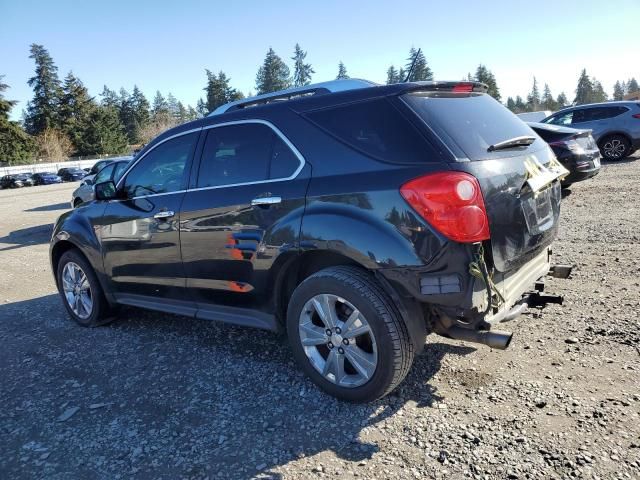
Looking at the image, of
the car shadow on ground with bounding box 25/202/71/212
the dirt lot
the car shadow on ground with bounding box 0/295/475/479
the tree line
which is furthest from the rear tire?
the tree line

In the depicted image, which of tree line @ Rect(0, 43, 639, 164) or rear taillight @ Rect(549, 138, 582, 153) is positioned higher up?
tree line @ Rect(0, 43, 639, 164)

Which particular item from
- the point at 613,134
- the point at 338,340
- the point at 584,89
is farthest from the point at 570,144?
the point at 584,89

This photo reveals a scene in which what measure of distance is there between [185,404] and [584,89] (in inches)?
4766

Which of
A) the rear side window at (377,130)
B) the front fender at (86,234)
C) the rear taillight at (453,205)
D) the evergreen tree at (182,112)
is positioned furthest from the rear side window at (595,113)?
the evergreen tree at (182,112)

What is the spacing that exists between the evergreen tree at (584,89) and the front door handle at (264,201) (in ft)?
383

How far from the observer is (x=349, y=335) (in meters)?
2.98

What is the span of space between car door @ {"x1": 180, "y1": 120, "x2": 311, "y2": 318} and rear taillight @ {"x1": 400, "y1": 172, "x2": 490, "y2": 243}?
0.82m

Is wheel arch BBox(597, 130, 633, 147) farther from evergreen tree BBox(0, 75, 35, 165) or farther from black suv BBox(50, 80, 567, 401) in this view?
evergreen tree BBox(0, 75, 35, 165)

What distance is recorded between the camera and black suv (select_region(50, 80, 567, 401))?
105 inches

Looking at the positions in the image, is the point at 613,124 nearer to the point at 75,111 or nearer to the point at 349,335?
the point at 349,335

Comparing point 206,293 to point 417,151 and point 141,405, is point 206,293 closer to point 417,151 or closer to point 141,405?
point 141,405

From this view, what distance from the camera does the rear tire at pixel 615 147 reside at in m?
14.1

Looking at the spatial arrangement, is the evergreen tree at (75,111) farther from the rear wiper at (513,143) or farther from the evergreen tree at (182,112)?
the rear wiper at (513,143)

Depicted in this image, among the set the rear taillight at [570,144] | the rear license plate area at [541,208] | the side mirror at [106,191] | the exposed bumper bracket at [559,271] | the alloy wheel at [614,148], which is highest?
the side mirror at [106,191]
